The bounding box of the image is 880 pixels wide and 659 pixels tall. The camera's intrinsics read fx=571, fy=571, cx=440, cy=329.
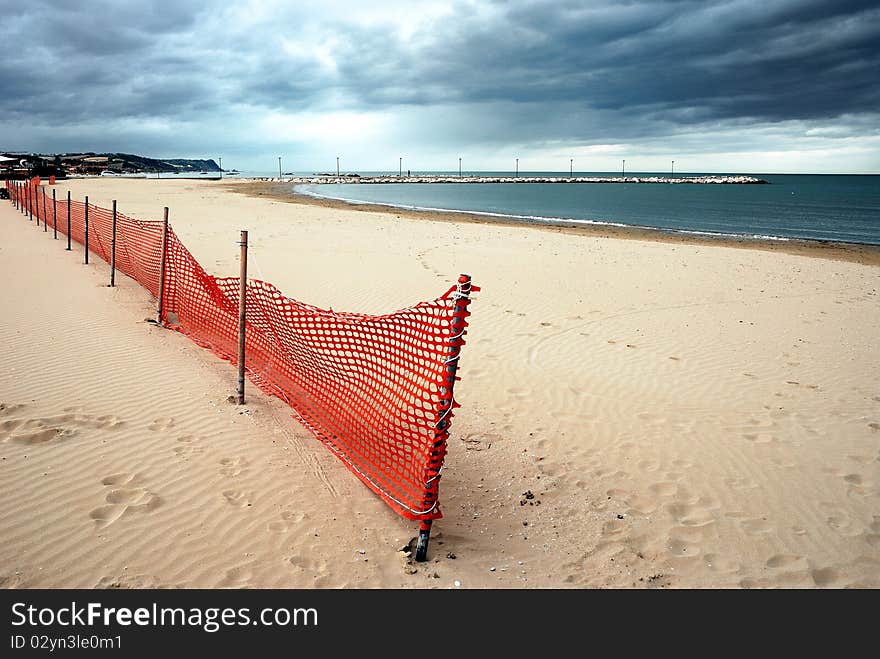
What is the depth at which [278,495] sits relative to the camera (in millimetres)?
4668

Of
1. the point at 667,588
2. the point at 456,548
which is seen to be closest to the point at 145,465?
the point at 456,548

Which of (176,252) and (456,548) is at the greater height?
(176,252)

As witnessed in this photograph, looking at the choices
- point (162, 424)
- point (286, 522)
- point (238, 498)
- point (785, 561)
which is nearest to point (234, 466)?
point (238, 498)

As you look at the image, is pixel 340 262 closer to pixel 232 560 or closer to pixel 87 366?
pixel 87 366

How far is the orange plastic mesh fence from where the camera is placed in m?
4.29

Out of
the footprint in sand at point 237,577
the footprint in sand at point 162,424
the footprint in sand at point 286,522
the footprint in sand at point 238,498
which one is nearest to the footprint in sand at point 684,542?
the footprint in sand at point 286,522

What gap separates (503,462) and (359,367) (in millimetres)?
2101

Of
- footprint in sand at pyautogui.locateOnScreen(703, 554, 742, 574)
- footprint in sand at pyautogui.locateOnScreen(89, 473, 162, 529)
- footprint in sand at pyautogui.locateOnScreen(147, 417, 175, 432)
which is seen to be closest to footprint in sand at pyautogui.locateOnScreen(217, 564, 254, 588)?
footprint in sand at pyautogui.locateOnScreen(89, 473, 162, 529)

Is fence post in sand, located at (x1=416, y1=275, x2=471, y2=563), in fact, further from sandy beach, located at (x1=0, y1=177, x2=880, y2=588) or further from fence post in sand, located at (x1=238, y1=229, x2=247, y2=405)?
fence post in sand, located at (x1=238, y1=229, x2=247, y2=405)

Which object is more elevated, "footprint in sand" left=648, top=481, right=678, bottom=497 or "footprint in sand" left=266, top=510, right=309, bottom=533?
"footprint in sand" left=648, top=481, right=678, bottom=497

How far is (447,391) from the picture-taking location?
3.89 meters

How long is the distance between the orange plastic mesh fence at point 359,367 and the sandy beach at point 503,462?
Answer: 270 mm

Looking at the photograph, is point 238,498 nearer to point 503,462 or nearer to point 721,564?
point 503,462

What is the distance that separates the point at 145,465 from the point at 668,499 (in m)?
4.54
